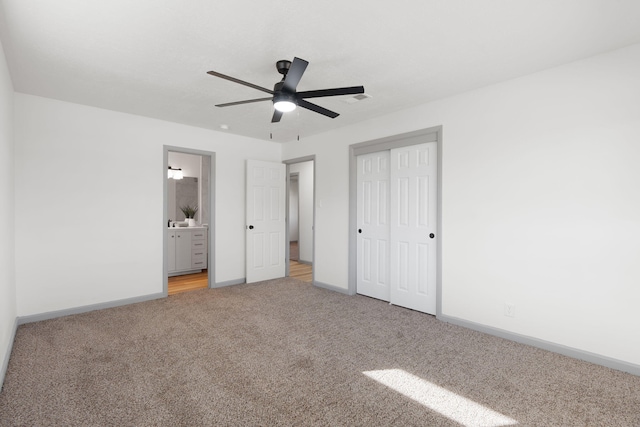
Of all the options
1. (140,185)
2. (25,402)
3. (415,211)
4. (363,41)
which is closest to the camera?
(25,402)

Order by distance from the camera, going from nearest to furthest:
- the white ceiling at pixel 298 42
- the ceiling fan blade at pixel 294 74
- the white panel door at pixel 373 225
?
1. the white ceiling at pixel 298 42
2. the ceiling fan blade at pixel 294 74
3. the white panel door at pixel 373 225

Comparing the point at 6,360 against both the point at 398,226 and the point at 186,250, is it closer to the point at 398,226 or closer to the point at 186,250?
the point at 186,250

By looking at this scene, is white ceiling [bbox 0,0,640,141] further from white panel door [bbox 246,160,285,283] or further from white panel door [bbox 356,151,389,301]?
white panel door [bbox 246,160,285,283]

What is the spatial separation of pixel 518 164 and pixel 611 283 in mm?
1210

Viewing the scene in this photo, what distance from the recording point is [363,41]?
235 cm

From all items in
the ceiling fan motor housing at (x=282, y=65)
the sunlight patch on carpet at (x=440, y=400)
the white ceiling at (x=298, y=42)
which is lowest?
the sunlight patch on carpet at (x=440, y=400)

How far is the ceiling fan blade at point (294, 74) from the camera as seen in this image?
6.96 ft

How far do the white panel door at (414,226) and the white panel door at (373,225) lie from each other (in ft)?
0.58

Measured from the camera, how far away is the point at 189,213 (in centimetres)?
631

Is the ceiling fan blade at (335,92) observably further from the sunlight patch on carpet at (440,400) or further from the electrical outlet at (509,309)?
the electrical outlet at (509,309)

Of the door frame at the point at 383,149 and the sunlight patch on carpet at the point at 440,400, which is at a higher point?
the door frame at the point at 383,149

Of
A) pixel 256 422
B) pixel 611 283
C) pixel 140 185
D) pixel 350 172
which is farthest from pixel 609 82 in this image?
pixel 140 185

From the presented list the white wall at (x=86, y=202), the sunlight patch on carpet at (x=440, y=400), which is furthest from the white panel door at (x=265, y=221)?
the sunlight patch on carpet at (x=440, y=400)

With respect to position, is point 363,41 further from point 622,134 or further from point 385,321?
point 385,321
